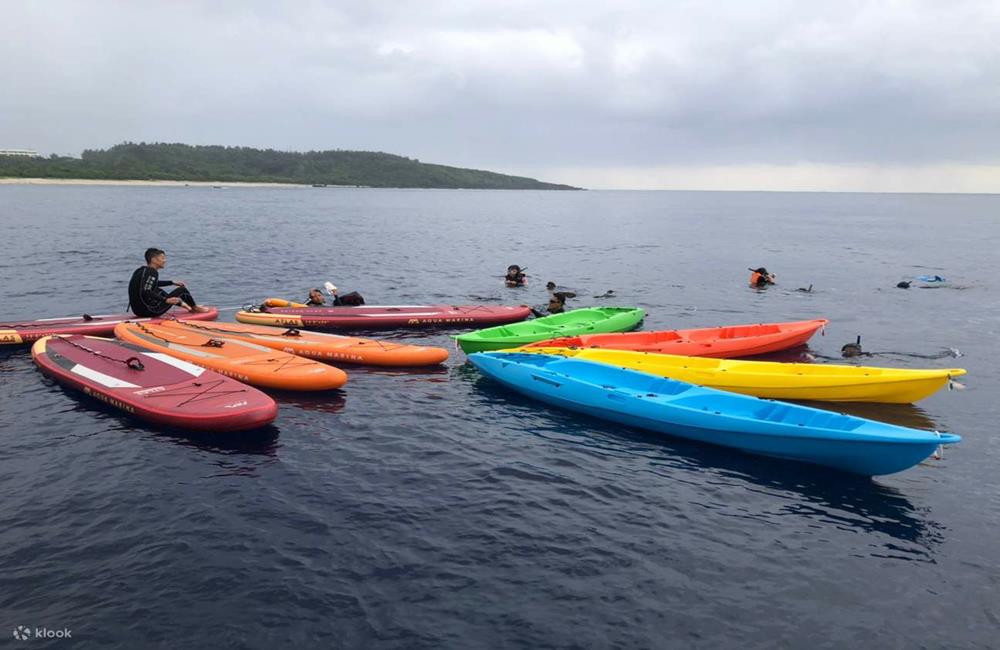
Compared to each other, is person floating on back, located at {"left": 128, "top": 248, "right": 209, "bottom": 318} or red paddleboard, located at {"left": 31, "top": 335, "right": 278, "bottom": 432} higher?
person floating on back, located at {"left": 128, "top": 248, "right": 209, "bottom": 318}

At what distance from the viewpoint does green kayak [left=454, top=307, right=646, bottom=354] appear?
23203mm

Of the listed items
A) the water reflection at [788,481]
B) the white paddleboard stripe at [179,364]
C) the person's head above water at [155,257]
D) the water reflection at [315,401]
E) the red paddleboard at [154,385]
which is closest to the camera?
the water reflection at [788,481]

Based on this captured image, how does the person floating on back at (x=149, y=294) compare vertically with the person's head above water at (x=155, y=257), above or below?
below

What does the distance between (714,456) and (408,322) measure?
15.0 meters

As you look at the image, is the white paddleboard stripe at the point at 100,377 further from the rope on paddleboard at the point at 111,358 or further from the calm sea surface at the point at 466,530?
the calm sea surface at the point at 466,530

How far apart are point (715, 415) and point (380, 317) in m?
15.3

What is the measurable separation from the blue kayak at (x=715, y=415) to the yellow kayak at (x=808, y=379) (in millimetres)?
1745

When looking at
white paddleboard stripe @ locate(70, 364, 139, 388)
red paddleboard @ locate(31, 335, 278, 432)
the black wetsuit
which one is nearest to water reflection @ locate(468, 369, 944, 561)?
red paddleboard @ locate(31, 335, 278, 432)

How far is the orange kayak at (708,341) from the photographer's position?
2291cm

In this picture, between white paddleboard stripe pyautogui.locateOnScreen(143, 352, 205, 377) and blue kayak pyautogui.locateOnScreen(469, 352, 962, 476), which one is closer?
blue kayak pyautogui.locateOnScreen(469, 352, 962, 476)

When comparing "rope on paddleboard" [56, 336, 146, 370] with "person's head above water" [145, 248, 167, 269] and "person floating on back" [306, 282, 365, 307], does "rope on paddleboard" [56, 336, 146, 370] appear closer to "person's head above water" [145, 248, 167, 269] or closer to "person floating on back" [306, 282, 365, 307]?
"person's head above water" [145, 248, 167, 269]

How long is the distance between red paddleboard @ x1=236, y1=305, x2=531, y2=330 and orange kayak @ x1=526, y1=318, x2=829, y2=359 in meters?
5.47

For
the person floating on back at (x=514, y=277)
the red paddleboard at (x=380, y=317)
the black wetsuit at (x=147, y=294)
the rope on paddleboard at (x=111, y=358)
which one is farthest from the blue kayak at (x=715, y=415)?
the person floating on back at (x=514, y=277)

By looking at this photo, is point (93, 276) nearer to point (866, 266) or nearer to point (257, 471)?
point (257, 471)
